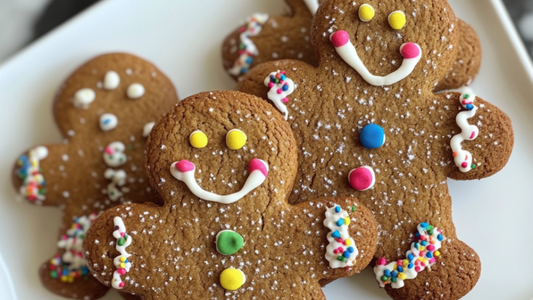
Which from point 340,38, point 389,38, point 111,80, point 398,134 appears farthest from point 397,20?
point 111,80

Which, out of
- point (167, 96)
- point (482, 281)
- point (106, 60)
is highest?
point (106, 60)

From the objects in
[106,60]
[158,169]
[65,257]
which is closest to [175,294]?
[158,169]

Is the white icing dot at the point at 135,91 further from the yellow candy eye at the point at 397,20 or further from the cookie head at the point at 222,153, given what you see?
the yellow candy eye at the point at 397,20

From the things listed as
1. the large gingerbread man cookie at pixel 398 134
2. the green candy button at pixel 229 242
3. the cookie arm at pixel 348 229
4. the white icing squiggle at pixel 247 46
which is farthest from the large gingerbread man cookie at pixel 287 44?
the green candy button at pixel 229 242

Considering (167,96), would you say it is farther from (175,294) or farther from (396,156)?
(396,156)

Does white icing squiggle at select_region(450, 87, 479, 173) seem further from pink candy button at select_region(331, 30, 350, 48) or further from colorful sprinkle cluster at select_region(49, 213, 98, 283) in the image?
colorful sprinkle cluster at select_region(49, 213, 98, 283)

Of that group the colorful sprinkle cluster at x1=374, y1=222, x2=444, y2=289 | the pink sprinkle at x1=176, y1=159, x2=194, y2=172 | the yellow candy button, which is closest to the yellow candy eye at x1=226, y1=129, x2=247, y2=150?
the pink sprinkle at x1=176, y1=159, x2=194, y2=172

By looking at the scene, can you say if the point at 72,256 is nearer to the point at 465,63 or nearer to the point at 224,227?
the point at 224,227
